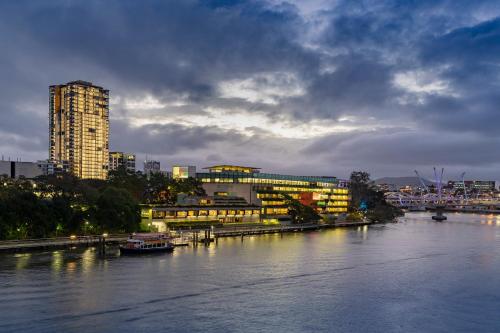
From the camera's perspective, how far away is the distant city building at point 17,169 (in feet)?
572

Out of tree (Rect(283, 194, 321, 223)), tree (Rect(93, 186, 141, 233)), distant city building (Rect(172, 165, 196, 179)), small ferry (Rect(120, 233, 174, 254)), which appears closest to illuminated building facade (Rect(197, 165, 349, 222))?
tree (Rect(283, 194, 321, 223))

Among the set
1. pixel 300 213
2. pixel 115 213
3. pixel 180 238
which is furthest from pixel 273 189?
pixel 115 213

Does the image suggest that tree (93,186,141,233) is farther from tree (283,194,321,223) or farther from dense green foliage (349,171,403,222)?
dense green foliage (349,171,403,222)

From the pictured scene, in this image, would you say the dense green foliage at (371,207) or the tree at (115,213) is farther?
the dense green foliage at (371,207)

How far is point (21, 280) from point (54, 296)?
701cm

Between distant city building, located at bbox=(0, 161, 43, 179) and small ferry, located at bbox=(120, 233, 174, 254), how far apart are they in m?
116

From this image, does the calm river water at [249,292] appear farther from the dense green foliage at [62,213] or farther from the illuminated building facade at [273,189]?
the illuminated building facade at [273,189]

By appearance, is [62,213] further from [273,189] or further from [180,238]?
[273,189]

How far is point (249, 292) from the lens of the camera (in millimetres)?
44469

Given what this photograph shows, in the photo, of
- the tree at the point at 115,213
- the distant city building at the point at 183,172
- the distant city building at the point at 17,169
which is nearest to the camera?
the tree at the point at 115,213

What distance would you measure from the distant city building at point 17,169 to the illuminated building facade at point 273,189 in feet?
241

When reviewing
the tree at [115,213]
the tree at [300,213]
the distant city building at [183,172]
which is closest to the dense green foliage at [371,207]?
the tree at [300,213]

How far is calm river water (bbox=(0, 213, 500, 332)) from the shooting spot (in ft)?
117

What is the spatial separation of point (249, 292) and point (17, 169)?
15906cm
